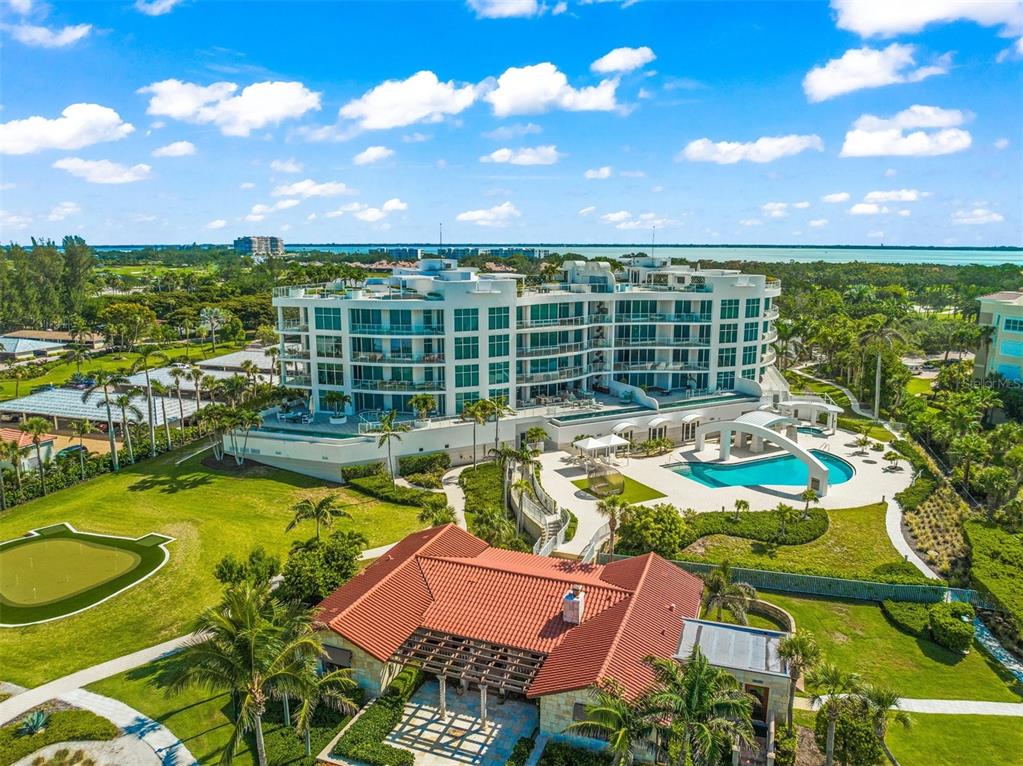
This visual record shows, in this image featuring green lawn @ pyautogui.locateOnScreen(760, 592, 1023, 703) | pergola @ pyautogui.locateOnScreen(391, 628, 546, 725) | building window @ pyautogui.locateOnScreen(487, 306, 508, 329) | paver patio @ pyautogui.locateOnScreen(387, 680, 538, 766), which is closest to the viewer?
paver patio @ pyautogui.locateOnScreen(387, 680, 538, 766)

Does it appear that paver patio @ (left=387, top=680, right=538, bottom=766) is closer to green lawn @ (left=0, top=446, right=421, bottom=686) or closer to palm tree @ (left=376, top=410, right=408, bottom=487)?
green lawn @ (left=0, top=446, right=421, bottom=686)

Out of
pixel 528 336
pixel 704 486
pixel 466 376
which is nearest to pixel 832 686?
pixel 704 486

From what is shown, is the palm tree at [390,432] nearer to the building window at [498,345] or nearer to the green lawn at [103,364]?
the building window at [498,345]

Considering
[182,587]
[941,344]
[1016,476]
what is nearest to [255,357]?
[182,587]

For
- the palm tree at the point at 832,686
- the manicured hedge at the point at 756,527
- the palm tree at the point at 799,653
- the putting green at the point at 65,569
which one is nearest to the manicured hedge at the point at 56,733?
the putting green at the point at 65,569

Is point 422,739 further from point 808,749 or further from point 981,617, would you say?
point 981,617

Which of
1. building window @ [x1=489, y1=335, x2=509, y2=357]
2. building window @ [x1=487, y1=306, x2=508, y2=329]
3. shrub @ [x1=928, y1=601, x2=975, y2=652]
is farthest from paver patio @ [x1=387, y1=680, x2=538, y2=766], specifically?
building window @ [x1=487, y1=306, x2=508, y2=329]
